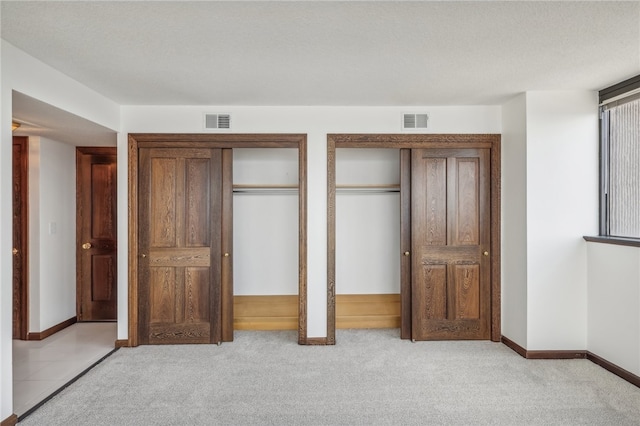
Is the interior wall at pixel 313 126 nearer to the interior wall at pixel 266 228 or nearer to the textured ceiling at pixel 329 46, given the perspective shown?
the textured ceiling at pixel 329 46

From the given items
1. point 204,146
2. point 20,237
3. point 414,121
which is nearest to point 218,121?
point 204,146

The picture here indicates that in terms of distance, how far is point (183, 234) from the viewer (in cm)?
402

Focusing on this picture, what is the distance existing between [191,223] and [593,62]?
3.77 m

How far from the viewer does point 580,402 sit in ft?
8.94

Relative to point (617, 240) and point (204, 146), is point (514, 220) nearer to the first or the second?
point (617, 240)

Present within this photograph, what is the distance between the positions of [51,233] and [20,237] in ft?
0.95

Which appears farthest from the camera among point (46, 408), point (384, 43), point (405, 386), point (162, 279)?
point (162, 279)

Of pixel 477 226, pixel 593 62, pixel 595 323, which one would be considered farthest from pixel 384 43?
pixel 595 323

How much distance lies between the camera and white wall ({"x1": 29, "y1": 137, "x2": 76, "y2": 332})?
168 inches

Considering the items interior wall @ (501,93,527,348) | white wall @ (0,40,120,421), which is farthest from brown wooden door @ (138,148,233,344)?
interior wall @ (501,93,527,348)

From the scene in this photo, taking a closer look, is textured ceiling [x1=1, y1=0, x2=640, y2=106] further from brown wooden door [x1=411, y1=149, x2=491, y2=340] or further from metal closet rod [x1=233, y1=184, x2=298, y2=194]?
metal closet rod [x1=233, y1=184, x2=298, y2=194]

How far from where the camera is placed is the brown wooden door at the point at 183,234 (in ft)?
13.1

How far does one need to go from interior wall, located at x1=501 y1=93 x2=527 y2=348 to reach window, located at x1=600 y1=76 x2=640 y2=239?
0.68 m

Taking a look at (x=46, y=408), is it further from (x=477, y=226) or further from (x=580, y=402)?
(x=477, y=226)
